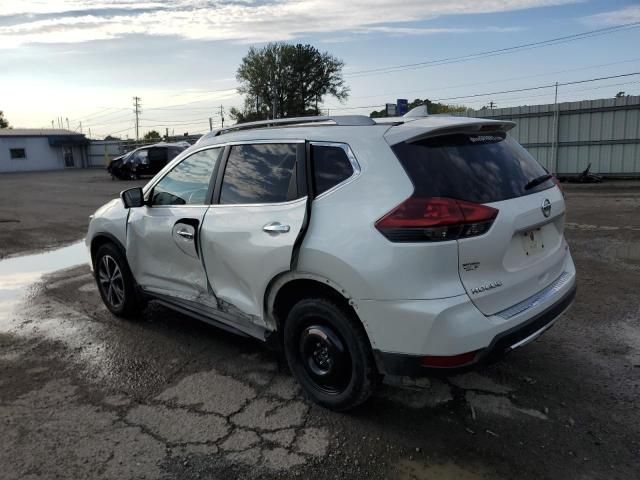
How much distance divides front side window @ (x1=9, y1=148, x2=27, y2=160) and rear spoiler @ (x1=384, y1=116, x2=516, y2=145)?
5502cm

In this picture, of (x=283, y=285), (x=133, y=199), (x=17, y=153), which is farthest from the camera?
(x=17, y=153)

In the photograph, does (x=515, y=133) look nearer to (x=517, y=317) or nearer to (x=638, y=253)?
(x=638, y=253)

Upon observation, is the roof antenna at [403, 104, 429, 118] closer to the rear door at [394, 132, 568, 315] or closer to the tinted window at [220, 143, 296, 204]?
the rear door at [394, 132, 568, 315]

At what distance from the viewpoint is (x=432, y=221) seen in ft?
8.64

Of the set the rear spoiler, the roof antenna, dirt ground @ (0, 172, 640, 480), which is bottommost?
dirt ground @ (0, 172, 640, 480)

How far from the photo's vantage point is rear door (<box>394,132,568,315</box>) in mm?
2729

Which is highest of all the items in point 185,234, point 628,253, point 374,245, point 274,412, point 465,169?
point 465,169

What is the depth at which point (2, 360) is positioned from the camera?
14.1ft

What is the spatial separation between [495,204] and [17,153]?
55.8 meters

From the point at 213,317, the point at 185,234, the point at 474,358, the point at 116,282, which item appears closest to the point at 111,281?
the point at 116,282

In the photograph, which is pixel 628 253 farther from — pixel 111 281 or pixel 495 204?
pixel 111 281

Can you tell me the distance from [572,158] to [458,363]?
58.2 feet

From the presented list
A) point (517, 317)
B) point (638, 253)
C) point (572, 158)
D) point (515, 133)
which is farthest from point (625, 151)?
point (517, 317)

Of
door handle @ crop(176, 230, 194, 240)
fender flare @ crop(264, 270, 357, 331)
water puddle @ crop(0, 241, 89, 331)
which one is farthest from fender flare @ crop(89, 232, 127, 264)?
fender flare @ crop(264, 270, 357, 331)
